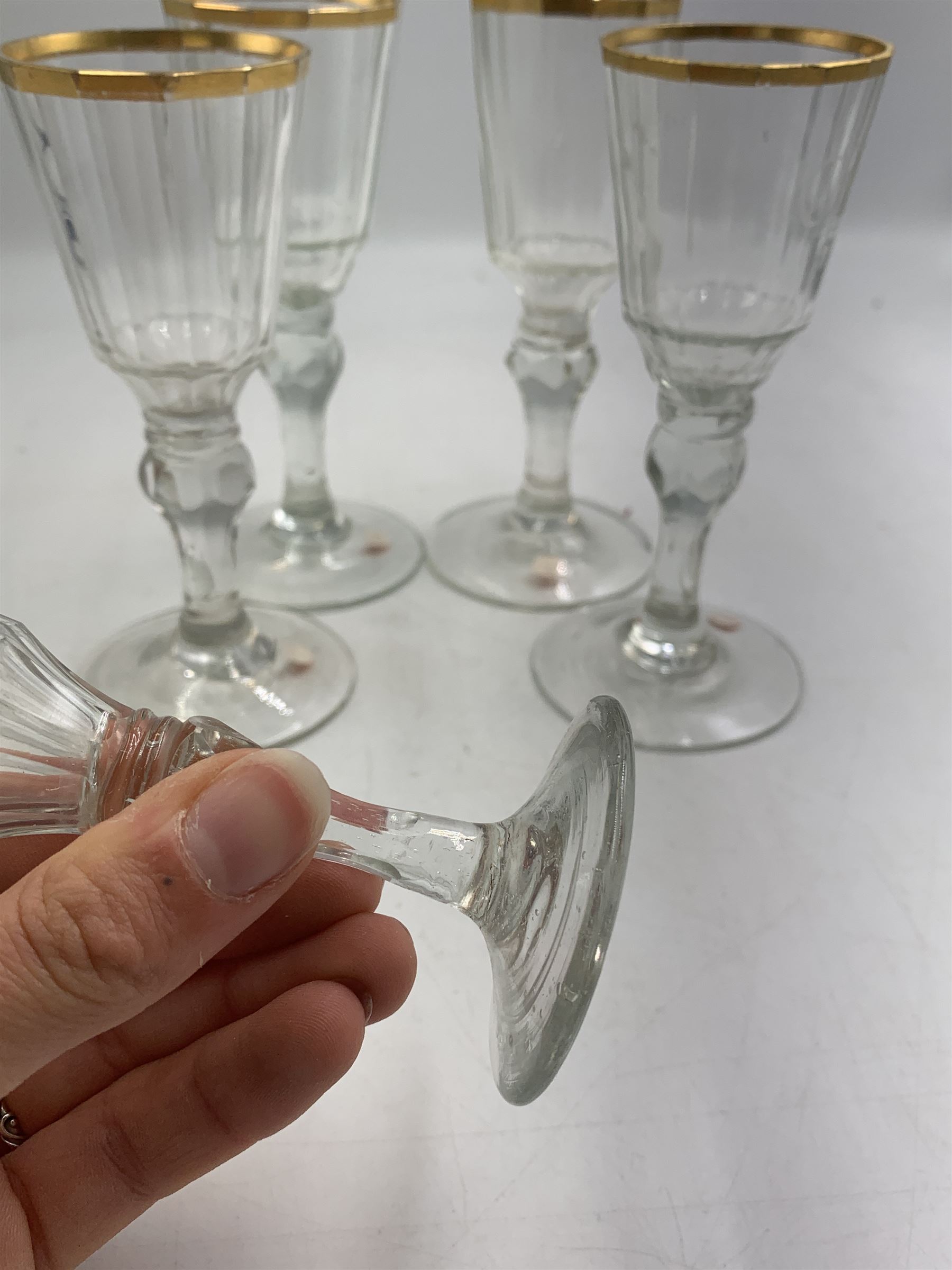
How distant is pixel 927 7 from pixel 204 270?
1.06 meters

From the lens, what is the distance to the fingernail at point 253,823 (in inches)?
14.1

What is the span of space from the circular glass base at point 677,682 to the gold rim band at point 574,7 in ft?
1.28

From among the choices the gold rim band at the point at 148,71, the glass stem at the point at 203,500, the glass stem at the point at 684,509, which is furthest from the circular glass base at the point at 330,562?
the gold rim band at the point at 148,71

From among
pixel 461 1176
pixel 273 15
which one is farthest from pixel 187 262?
pixel 461 1176

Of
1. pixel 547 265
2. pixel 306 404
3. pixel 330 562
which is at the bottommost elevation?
pixel 330 562

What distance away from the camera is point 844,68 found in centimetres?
55

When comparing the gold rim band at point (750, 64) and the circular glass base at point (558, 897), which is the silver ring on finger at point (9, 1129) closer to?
the circular glass base at point (558, 897)

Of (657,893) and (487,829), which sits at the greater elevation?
(487,829)

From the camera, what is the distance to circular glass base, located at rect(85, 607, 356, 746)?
736 mm

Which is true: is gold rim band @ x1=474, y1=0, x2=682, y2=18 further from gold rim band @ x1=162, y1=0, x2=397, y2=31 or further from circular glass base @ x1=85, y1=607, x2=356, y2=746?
circular glass base @ x1=85, y1=607, x2=356, y2=746

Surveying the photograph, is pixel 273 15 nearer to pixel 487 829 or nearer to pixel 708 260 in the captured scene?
pixel 708 260

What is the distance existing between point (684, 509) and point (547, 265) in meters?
0.22

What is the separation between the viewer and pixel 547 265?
820 millimetres

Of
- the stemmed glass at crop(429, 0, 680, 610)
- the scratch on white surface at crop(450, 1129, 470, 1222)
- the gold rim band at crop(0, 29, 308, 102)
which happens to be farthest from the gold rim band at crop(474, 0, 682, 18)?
the scratch on white surface at crop(450, 1129, 470, 1222)
